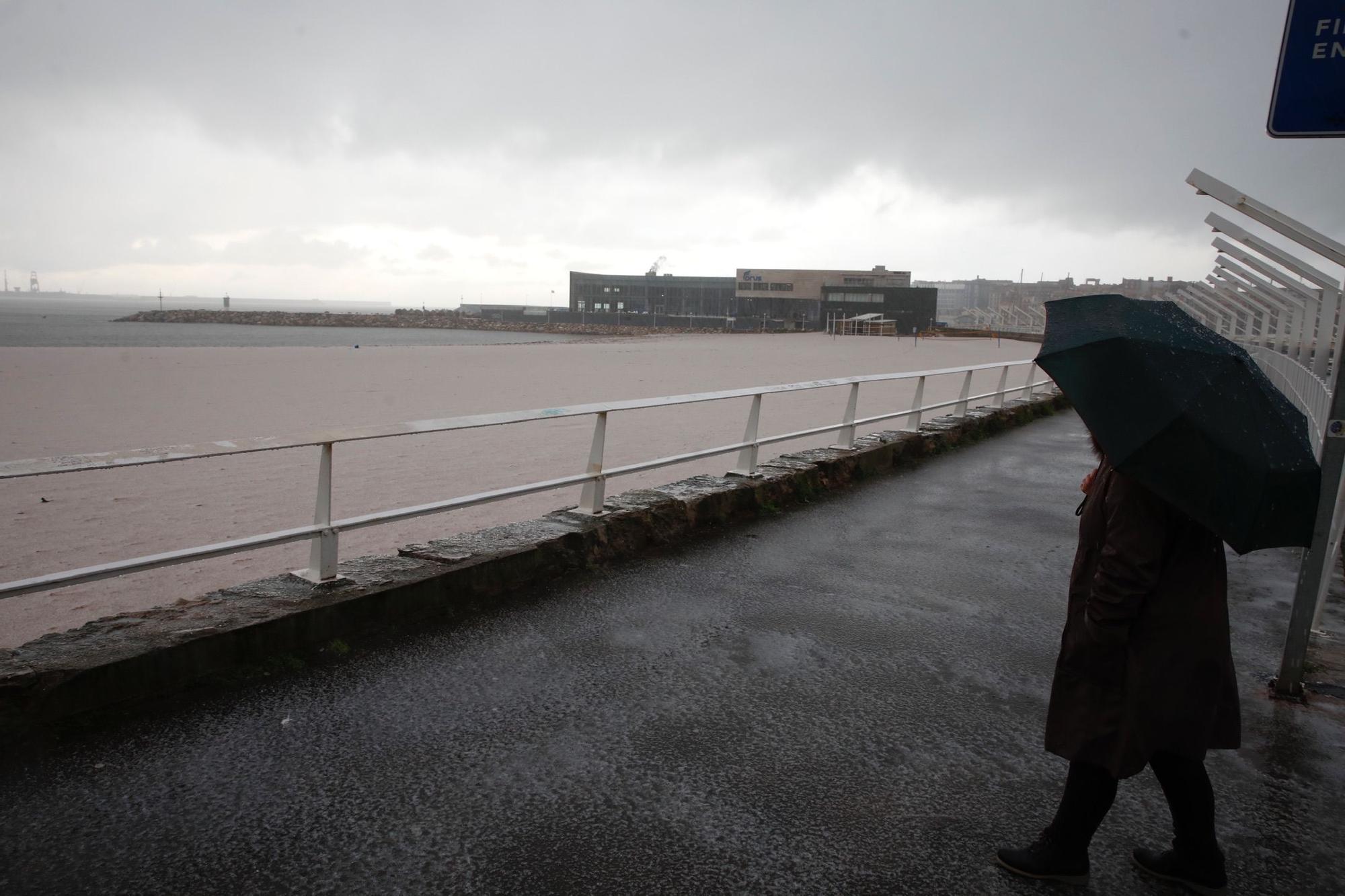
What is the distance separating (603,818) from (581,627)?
6.05 ft

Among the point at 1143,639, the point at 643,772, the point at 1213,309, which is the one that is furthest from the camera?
the point at 1213,309

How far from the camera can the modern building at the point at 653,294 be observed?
138 metres

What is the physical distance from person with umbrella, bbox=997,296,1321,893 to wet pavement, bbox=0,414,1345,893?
345 mm

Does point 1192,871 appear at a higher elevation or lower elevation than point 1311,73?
lower

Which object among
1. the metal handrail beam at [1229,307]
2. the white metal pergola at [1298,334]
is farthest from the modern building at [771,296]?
the white metal pergola at [1298,334]

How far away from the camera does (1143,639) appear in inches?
100

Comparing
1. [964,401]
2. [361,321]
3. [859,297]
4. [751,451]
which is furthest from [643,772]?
[361,321]

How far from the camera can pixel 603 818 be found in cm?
300

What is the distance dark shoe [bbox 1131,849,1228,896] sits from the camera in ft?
8.89

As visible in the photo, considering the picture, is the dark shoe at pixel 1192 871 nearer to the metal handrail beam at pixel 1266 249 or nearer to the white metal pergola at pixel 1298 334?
the white metal pergola at pixel 1298 334

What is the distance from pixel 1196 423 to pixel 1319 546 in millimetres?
2289

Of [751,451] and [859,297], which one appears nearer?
[751,451]

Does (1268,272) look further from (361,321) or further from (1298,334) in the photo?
(361,321)

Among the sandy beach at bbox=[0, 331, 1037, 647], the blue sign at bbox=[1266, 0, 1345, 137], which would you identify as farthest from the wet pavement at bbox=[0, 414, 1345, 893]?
the sandy beach at bbox=[0, 331, 1037, 647]
